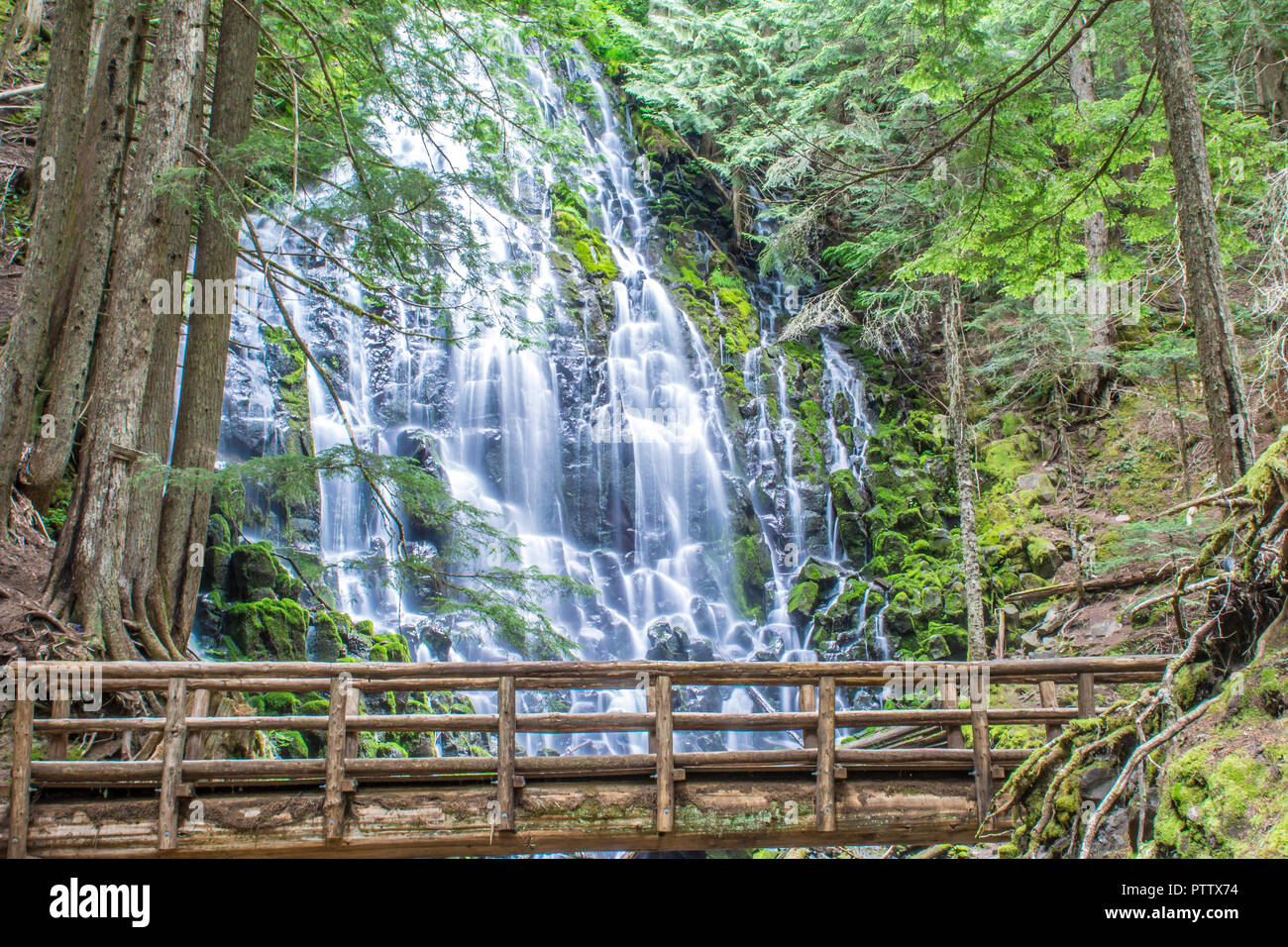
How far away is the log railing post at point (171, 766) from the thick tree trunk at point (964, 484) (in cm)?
919

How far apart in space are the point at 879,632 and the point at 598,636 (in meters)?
5.09

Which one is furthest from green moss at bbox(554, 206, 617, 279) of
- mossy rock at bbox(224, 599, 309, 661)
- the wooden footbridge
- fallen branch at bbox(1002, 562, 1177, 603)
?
the wooden footbridge

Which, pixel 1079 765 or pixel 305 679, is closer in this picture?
pixel 1079 765

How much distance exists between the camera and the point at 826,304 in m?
13.8

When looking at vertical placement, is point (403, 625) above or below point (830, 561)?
below

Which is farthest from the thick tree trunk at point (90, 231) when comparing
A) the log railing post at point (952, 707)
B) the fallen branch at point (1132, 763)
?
the fallen branch at point (1132, 763)

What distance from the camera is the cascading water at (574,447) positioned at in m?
12.9

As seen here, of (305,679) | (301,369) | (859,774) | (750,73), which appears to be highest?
(750,73)

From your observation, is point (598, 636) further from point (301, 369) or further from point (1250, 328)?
point (1250, 328)

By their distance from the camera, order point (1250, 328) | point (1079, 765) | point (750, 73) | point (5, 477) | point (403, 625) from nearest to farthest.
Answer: point (1079, 765) < point (5, 477) < point (403, 625) < point (1250, 328) < point (750, 73)

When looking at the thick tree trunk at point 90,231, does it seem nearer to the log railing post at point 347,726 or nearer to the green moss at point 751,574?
the log railing post at point 347,726

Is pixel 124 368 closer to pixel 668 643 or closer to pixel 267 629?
pixel 267 629

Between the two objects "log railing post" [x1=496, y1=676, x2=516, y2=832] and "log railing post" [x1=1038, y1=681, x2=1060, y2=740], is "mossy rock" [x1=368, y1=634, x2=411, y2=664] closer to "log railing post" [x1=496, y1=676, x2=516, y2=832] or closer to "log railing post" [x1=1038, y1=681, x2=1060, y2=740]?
"log railing post" [x1=496, y1=676, x2=516, y2=832]

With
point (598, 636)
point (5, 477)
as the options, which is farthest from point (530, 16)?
point (598, 636)
